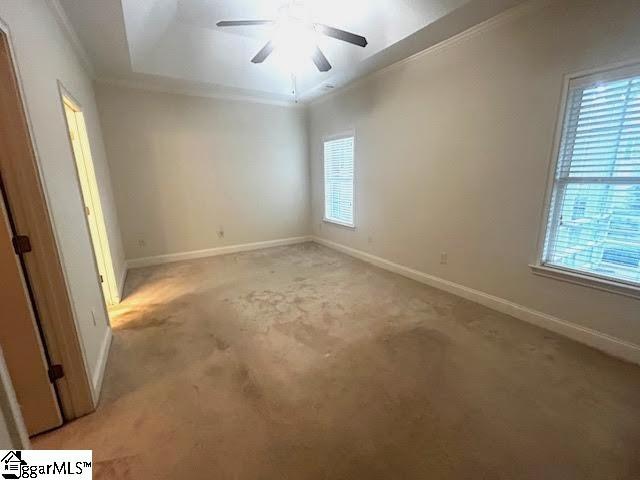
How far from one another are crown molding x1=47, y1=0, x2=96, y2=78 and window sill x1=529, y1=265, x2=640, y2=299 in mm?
4364

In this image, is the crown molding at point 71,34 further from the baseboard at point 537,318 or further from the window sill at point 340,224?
the baseboard at point 537,318

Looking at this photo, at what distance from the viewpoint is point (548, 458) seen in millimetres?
1375

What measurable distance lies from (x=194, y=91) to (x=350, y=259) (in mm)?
3599

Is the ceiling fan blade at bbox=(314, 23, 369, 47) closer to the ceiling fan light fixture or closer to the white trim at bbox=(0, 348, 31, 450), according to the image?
the ceiling fan light fixture

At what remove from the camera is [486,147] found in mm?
2771

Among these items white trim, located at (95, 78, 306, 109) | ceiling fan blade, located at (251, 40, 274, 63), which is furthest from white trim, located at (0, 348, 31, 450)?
white trim, located at (95, 78, 306, 109)

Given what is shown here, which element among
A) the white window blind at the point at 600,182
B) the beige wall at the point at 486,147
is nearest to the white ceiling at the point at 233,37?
the beige wall at the point at 486,147

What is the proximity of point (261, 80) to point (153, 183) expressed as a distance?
2305 millimetres

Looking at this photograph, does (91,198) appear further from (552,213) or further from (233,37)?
(552,213)

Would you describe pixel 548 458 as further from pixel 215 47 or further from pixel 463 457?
pixel 215 47

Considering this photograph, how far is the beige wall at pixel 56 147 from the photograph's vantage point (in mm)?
1497

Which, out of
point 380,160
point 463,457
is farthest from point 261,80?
point 463,457

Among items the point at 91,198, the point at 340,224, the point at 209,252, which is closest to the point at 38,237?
the point at 91,198

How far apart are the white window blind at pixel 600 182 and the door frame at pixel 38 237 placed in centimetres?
348
